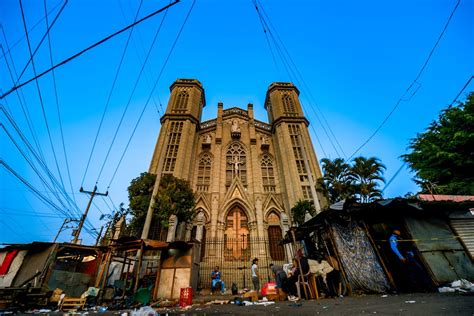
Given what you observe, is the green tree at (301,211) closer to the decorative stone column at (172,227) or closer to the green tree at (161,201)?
the green tree at (161,201)

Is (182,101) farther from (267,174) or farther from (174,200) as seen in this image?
(174,200)

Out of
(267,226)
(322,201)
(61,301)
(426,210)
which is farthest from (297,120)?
(61,301)

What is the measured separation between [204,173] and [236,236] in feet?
25.5

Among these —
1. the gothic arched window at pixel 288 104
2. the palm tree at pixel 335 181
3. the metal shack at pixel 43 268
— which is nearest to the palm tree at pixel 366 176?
the palm tree at pixel 335 181

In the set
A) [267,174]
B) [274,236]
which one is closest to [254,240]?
[274,236]

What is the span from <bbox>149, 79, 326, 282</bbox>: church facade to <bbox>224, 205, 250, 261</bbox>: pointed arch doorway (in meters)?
0.08

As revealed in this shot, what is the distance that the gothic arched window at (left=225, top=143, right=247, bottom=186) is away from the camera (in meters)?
21.7

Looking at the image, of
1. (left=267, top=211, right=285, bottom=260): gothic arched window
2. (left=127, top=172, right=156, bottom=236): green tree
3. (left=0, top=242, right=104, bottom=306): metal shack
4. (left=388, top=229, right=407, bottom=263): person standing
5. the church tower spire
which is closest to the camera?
(left=388, top=229, right=407, bottom=263): person standing

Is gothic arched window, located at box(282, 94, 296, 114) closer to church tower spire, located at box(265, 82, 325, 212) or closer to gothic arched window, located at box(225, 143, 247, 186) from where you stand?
church tower spire, located at box(265, 82, 325, 212)

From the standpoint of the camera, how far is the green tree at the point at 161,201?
48.9 feet

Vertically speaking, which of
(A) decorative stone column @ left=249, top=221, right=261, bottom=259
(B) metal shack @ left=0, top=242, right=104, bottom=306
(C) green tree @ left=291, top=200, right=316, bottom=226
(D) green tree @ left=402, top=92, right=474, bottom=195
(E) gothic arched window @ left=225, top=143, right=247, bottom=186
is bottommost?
(B) metal shack @ left=0, top=242, right=104, bottom=306

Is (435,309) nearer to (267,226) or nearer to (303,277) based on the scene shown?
(303,277)

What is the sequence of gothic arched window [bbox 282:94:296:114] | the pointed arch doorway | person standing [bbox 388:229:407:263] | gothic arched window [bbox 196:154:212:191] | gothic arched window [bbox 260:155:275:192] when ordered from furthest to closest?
gothic arched window [bbox 282:94:296:114] → gothic arched window [bbox 260:155:275:192] → gothic arched window [bbox 196:154:212:191] → the pointed arch doorway → person standing [bbox 388:229:407:263]

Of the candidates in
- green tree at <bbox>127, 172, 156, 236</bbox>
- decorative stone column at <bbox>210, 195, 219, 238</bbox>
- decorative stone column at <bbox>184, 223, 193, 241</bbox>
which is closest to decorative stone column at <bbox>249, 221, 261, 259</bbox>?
decorative stone column at <bbox>210, 195, 219, 238</bbox>
